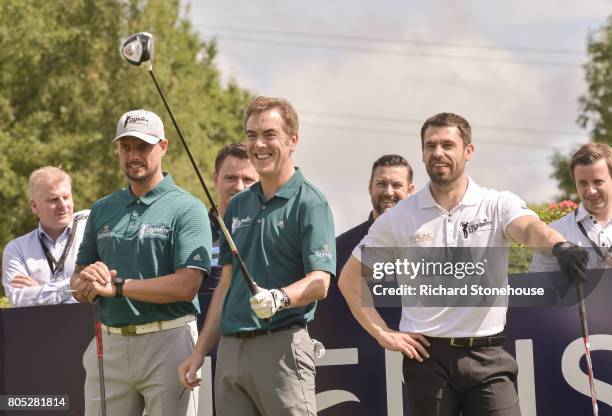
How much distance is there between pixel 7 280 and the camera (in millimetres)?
8531

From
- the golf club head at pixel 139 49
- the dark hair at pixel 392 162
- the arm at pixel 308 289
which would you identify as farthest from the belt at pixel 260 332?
the dark hair at pixel 392 162

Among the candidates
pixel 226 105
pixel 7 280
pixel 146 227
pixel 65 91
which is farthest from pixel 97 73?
pixel 146 227

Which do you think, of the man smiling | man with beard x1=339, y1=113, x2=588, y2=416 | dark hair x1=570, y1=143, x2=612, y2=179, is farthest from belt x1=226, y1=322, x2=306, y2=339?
dark hair x1=570, y1=143, x2=612, y2=179

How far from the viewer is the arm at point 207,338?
20.7 ft

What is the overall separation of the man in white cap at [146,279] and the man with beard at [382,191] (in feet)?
5.91

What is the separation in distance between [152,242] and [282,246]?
3.04 ft

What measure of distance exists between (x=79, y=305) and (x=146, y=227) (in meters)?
1.72

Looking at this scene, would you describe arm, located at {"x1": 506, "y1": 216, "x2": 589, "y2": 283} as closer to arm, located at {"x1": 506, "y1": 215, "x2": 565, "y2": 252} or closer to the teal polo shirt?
arm, located at {"x1": 506, "y1": 215, "x2": 565, "y2": 252}

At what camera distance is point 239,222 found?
248 inches

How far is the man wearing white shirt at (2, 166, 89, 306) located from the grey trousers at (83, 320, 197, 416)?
5.94 ft

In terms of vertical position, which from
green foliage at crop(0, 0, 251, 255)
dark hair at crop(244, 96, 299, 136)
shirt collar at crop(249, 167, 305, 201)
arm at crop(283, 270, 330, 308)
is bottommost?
arm at crop(283, 270, 330, 308)

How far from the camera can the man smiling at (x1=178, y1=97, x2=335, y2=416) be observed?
598 centimetres

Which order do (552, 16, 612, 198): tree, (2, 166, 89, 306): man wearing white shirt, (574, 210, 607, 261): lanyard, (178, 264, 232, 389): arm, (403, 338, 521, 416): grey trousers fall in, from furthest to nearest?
(552, 16, 612, 198): tree
(2, 166, 89, 306): man wearing white shirt
(574, 210, 607, 261): lanyard
(178, 264, 232, 389): arm
(403, 338, 521, 416): grey trousers
